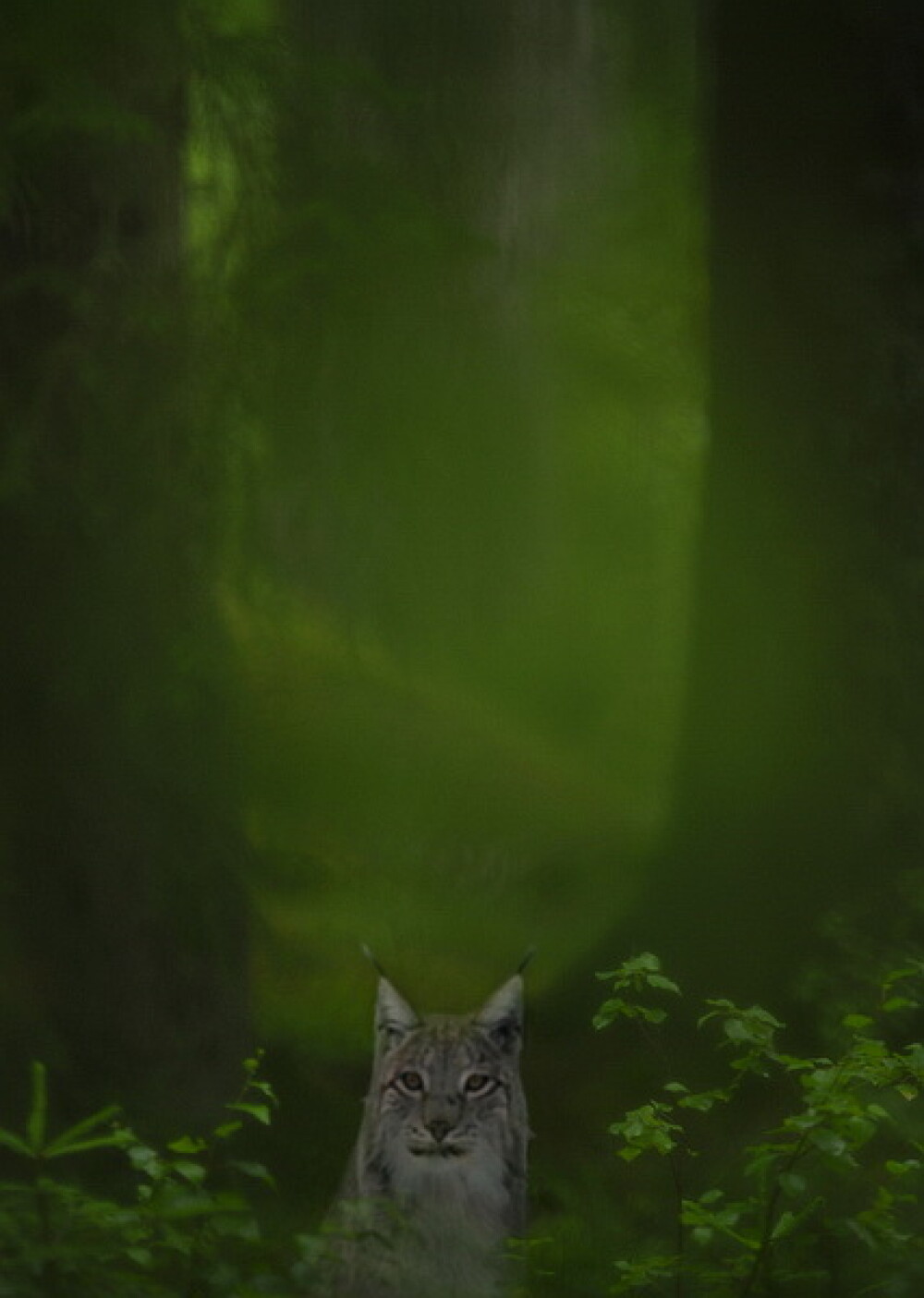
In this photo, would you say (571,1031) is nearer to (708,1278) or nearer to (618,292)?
(708,1278)

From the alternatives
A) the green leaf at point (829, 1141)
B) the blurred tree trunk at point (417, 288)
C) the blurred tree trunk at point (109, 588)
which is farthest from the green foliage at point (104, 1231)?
the blurred tree trunk at point (417, 288)

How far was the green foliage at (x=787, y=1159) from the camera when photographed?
3.11 meters

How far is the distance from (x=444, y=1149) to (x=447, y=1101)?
109 mm

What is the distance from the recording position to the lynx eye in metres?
3.83

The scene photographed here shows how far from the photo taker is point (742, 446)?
5.24m

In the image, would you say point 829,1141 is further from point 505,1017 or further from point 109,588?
point 109,588

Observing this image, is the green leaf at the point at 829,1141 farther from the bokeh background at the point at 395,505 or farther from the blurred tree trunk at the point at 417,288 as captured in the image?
the blurred tree trunk at the point at 417,288

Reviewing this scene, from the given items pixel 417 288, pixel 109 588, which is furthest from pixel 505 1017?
pixel 417 288

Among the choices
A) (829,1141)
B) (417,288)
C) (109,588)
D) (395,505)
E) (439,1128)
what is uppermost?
(417,288)

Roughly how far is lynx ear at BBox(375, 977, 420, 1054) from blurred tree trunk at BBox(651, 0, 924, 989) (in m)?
1.61

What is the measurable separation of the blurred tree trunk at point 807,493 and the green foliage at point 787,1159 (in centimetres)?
40

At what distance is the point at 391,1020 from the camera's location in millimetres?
3945

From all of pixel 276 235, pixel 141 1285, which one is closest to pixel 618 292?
pixel 276 235

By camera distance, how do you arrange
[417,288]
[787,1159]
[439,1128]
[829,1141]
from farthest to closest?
[417,288] → [787,1159] → [439,1128] → [829,1141]
